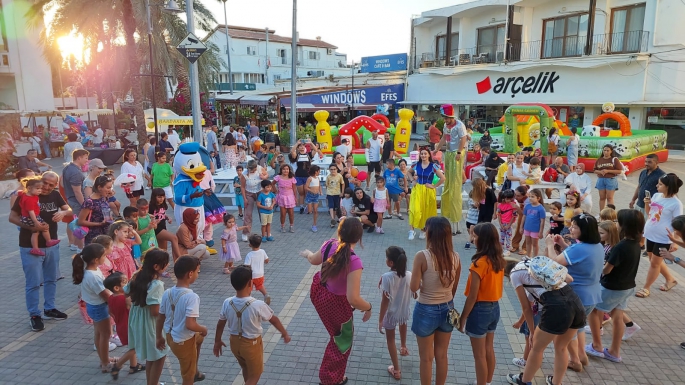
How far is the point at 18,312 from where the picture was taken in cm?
582

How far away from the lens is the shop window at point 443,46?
28498 millimetres

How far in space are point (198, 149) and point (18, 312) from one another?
3.55 meters

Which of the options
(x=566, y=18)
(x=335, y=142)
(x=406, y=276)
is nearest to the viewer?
(x=406, y=276)

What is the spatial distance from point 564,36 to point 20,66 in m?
30.5

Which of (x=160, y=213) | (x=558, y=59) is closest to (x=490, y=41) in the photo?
(x=558, y=59)

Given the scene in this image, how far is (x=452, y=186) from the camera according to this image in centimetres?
852

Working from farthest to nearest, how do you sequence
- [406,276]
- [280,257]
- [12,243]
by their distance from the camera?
[12,243] → [280,257] → [406,276]

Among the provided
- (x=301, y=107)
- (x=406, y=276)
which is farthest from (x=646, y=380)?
(x=301, y=107)

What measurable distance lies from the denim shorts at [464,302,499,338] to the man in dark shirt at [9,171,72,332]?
15.7 feet

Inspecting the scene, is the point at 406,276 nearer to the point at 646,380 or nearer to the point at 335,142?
the point at 646,380

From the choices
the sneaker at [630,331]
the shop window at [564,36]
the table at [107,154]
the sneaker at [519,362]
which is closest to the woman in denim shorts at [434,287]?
the sneaker at [519,362]

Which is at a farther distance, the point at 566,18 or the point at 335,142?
the point at 566,18

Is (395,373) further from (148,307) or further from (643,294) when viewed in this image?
(643,294)

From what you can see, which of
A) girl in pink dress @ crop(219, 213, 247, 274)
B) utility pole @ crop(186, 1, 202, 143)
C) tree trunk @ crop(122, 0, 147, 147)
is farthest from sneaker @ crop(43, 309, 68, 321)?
tree trunk @ crop(122, 0, 147, 147)
